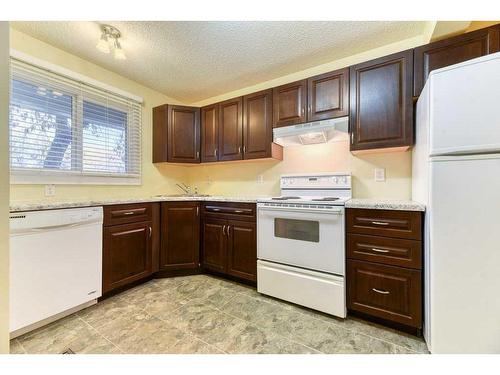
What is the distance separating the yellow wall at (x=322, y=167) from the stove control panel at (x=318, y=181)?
97 mm

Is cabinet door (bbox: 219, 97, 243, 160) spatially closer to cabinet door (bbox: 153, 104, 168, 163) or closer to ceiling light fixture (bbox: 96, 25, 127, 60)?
cabinet door (bbox: 153, 104, 168, 163)

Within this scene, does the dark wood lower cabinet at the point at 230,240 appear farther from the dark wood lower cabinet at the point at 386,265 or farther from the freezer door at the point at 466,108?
the freezer door at the point at 466,108

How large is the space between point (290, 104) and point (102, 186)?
89.2 inches

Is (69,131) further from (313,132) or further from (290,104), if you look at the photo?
(313,132)

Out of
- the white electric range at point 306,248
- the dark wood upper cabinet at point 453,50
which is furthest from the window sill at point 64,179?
the dark wood upper cabinet at point 453,50

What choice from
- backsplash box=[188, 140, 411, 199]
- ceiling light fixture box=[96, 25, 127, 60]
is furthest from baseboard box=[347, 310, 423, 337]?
ceiling light fixture box=[96, 25, 127, 60]

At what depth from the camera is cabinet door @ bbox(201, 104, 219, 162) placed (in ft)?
9.09

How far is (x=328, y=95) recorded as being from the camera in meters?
2.02

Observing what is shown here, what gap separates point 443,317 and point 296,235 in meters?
1.03

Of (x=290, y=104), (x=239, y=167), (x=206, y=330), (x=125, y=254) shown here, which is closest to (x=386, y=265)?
(x=206, y=330)

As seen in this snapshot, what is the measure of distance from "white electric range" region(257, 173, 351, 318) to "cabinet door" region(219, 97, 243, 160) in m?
0.89

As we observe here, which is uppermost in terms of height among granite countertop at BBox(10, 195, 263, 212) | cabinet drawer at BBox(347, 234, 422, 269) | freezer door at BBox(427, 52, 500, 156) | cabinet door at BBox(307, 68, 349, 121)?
cabinet door at BBox(307, 68, 349, 121)

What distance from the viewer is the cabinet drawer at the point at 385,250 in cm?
144
